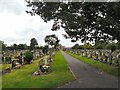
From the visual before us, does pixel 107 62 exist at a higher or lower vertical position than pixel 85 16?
lower

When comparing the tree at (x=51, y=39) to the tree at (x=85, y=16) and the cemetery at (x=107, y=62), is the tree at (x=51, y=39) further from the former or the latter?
the tree at (x=85, y=16)

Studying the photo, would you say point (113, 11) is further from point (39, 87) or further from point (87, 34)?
point (39, 87)

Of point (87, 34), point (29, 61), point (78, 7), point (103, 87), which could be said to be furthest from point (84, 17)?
point (29, 61)

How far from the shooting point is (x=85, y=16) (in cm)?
2170

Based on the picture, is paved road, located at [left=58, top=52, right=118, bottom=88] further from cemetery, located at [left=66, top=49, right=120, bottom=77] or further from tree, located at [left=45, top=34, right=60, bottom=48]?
tree, located at [left=45, top=34, right=60, bottom=48]

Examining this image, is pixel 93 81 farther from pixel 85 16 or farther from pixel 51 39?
pixel 51 39

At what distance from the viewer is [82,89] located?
13039 millimetres

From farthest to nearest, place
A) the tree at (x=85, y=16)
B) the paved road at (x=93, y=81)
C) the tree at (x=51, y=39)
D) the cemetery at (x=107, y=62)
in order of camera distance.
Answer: the tree at (x=51, y=39)
the cemetery at (x=107, y=62)
the tree at (x=85, y=16)
the paved road at (x=93, y=81)

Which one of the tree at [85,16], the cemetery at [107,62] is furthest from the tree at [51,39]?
the tree at [85,16]

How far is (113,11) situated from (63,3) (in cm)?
415

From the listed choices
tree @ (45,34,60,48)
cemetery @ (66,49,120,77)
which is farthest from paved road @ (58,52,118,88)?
tree @ (45,34,60,48)

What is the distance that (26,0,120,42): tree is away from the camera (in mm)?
20000

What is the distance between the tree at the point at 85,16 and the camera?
20.0 m

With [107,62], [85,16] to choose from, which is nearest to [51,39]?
[107,62]
